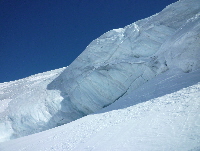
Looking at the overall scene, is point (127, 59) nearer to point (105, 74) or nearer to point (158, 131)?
point (105, 74)

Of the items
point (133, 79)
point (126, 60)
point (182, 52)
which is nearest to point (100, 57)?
point (126, 60)

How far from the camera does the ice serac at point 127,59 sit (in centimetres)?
588

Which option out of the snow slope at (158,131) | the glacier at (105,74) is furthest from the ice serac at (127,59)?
the snow slope at (158,131)

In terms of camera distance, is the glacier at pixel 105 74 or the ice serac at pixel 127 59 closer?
the ice serac at pixel 127 59

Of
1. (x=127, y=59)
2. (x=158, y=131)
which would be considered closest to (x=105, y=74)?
(x=127, y=59)

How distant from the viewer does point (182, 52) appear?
4.81 metres

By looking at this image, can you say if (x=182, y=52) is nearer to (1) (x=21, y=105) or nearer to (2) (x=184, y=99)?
(2) (x=184, y=99)

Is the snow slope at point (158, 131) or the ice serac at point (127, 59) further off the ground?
the ice serac at point (127, 59)

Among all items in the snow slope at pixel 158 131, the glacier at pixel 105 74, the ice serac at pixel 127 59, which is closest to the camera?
the snow slope at pixel 158 131

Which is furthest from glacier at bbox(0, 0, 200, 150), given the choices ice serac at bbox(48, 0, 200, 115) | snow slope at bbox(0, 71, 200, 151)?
snow slope at bbox(0, 71, 200, 151)

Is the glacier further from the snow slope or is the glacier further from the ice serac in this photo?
the snow slope

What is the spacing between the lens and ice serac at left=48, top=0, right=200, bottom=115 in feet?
19.3

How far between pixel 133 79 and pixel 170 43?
2.68 m

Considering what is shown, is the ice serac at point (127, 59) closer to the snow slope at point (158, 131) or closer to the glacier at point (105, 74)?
the glacier at point (105, 74)
